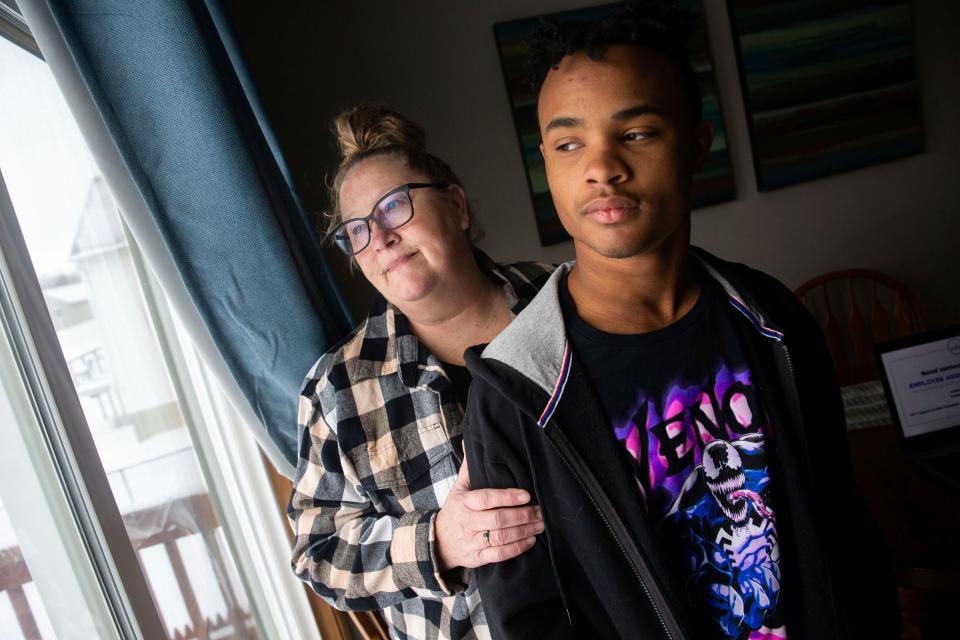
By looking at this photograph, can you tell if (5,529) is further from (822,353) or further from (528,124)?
(528,124)

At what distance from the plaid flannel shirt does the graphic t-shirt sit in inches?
16.4

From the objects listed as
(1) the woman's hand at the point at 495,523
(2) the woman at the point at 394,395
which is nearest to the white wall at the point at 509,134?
(2) the woman at the point at 394,395

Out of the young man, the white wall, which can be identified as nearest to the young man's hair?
the young man

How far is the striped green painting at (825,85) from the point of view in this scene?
7.57 ft

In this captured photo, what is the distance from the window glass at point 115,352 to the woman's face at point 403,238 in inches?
19.4

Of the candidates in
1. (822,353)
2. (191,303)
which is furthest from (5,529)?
(822,353)

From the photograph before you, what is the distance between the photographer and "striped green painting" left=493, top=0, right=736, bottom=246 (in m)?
2.13

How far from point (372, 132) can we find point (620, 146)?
2.08 ft

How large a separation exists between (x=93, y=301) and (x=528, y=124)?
5.08 feet

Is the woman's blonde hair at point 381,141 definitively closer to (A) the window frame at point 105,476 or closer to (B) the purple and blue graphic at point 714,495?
(A) the window frame at point 105,476

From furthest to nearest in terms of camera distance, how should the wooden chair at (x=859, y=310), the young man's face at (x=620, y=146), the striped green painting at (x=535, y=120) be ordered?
1. the wooden chair at (x=859, y=310)
2. the striped green painting at (x=535, y=120)
3. the young man's face at (x=620, y=146)

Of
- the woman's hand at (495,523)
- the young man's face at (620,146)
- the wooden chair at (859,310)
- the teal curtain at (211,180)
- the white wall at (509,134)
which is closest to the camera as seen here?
the young man's face at (620,146)

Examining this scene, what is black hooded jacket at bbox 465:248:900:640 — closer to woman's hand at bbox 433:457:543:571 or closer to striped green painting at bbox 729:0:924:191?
woman's hand at bbox 433:457:543:571

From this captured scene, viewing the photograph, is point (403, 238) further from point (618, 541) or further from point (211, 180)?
point (618, 541)
